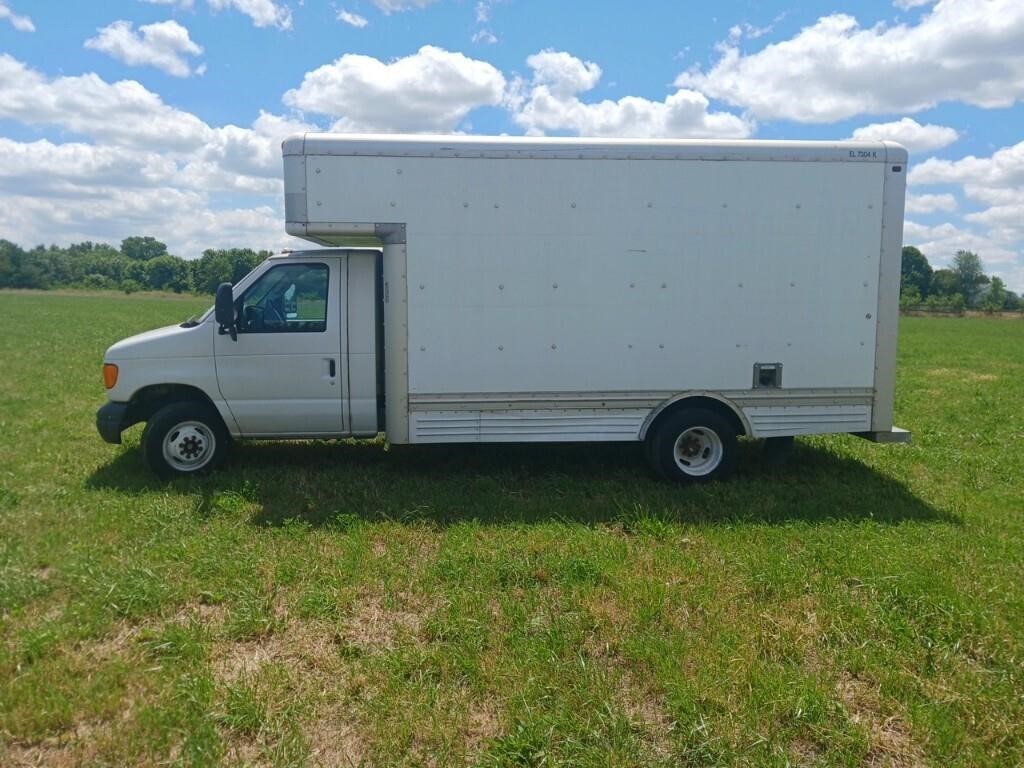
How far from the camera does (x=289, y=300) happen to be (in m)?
6.94

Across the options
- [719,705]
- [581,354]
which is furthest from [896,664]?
[581,354]

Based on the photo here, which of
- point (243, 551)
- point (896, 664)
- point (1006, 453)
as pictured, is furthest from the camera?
point (1006, 453)

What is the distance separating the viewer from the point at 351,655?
13.4ft

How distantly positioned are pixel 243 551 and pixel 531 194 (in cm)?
372

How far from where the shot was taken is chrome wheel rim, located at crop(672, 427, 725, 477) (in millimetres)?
6996

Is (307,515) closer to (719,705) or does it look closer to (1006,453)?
(719,705)

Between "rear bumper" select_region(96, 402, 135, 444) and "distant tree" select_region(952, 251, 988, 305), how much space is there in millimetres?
100196

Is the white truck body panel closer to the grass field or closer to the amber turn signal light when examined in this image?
the grass field

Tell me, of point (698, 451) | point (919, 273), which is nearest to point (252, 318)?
point (698, 451)

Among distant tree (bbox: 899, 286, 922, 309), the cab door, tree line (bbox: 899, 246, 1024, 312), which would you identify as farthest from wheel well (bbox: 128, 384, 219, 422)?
tree line (bbox: 899, 246, 1024, 312)

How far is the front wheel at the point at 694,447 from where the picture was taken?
22.5ft

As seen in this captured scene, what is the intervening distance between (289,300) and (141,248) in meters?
131

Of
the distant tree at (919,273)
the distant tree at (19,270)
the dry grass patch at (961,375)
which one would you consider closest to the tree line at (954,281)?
the distant tree at (919,273)

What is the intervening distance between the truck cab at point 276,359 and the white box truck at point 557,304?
0.06ft
